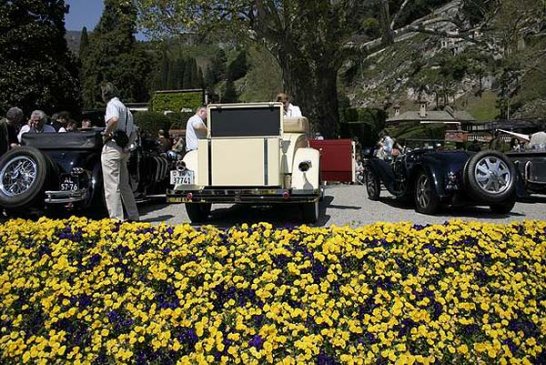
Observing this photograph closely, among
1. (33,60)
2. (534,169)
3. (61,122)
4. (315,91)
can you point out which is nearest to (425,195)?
(534,169)

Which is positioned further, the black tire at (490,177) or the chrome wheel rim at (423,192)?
the chrome wheel rim at (423,192)

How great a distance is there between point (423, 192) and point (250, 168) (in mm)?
2910

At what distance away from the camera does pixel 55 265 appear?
12.5ft

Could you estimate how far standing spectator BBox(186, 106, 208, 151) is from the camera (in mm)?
8047

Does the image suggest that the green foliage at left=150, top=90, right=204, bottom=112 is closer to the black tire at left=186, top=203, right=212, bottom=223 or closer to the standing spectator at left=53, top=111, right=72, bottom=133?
the standing spectator at left=53, top=111, right=72, bottom=133

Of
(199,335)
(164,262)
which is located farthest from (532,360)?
(164,262)

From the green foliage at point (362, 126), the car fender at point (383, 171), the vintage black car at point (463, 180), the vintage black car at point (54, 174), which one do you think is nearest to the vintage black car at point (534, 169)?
the vintage black car at point (463, 180)

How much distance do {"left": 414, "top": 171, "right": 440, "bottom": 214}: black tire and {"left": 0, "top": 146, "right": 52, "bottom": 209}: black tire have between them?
17.4 ft

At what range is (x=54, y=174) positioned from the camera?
7195 mm

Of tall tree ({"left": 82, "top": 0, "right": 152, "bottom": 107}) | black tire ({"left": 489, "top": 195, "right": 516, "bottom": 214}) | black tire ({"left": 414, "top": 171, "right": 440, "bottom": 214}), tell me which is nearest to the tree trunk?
black tire ({"left": 414, "top": 171, "right": 440, "bottom": 214})

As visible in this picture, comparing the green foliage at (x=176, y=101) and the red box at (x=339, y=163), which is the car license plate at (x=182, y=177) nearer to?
the red box at (x=339, y=163)

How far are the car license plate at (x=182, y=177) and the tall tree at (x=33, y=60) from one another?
2343 cm

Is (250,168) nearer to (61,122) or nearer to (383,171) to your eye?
(383,171)

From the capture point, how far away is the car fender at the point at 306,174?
7215mm
